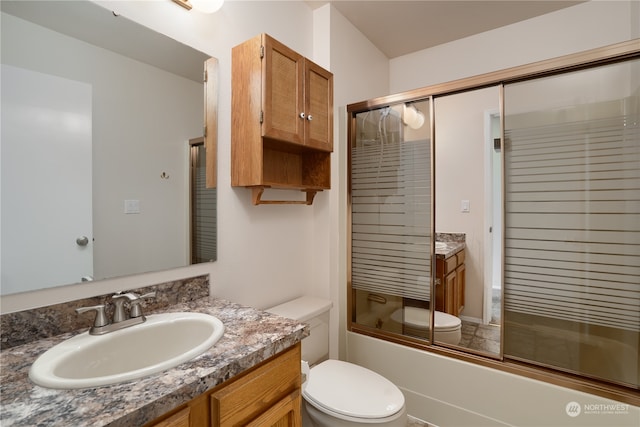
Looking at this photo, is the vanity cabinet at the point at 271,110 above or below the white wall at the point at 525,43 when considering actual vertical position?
below

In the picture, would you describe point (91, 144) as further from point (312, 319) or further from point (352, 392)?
point (352, 392)

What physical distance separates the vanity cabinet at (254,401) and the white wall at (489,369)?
1.09 m

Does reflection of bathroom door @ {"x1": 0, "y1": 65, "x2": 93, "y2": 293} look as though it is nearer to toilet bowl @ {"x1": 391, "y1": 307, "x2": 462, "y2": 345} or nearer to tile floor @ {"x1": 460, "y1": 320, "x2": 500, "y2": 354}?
toilet bowl @ {"x1": 391, "y1": 307, "x2": 462, "y2": 345}

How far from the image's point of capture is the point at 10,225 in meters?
0.89

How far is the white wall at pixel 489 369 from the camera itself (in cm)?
150

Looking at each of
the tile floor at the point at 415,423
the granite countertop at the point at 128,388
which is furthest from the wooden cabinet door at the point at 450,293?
the granite countertop at the point at 128,388

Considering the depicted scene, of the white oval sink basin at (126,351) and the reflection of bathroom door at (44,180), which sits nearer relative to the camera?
the white oval sink basin at (126,351)

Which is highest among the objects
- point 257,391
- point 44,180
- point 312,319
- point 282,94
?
point 282,94

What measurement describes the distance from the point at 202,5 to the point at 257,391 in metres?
1.52

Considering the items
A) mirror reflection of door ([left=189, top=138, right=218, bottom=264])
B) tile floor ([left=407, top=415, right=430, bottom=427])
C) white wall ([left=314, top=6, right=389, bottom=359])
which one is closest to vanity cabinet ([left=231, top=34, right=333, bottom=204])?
mirror reflection of door ([left=189, top=138, right=218, bottom=264])

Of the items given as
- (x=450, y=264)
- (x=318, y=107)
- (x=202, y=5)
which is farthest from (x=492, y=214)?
(x=202, y=5)

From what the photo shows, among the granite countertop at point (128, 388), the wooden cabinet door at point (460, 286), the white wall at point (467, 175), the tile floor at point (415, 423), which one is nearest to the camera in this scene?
the granite countertop at point (128, 388)

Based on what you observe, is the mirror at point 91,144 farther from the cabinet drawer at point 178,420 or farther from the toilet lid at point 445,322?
the toilet lid at point 445,322

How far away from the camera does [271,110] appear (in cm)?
144
